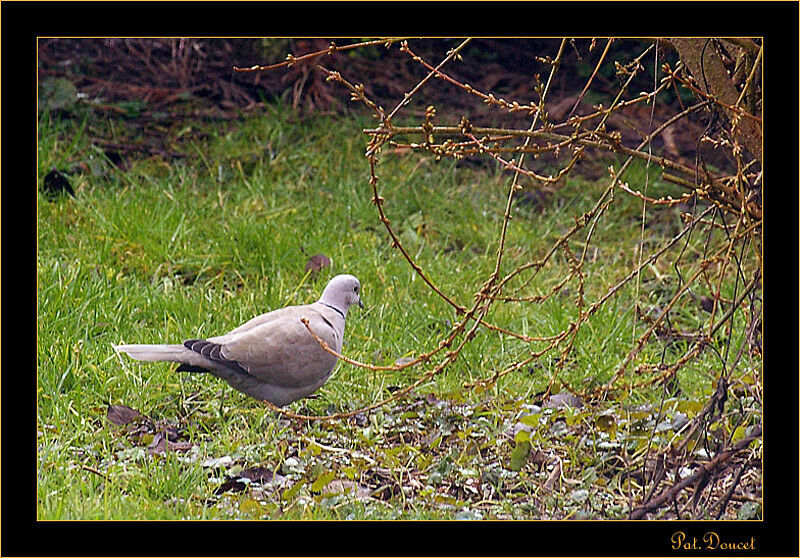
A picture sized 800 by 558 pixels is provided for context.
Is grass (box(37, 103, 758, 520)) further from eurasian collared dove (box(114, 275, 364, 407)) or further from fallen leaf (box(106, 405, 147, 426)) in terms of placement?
eurasian collared dove (box(114, 275, 364, 407))

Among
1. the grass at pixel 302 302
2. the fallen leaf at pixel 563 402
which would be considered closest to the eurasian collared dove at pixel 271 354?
the grass at pixel 302 302

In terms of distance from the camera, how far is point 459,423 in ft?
10.3

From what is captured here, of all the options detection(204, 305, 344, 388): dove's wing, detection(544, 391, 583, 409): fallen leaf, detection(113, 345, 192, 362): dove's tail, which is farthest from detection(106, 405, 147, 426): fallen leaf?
detection(544, 391, 583, 409): fallen leaf

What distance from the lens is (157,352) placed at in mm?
2900

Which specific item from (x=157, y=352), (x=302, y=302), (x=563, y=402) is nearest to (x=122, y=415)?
(x=157, y=352)

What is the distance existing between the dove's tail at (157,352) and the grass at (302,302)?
253 millimetres

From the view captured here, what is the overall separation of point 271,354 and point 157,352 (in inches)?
14.2

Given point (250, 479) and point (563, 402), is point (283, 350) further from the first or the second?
point (563, 402)

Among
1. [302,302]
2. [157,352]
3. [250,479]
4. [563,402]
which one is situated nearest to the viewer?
[250,479]

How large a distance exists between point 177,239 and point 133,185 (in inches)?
28.4

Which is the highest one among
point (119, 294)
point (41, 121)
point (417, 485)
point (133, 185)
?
point (41, 121)
